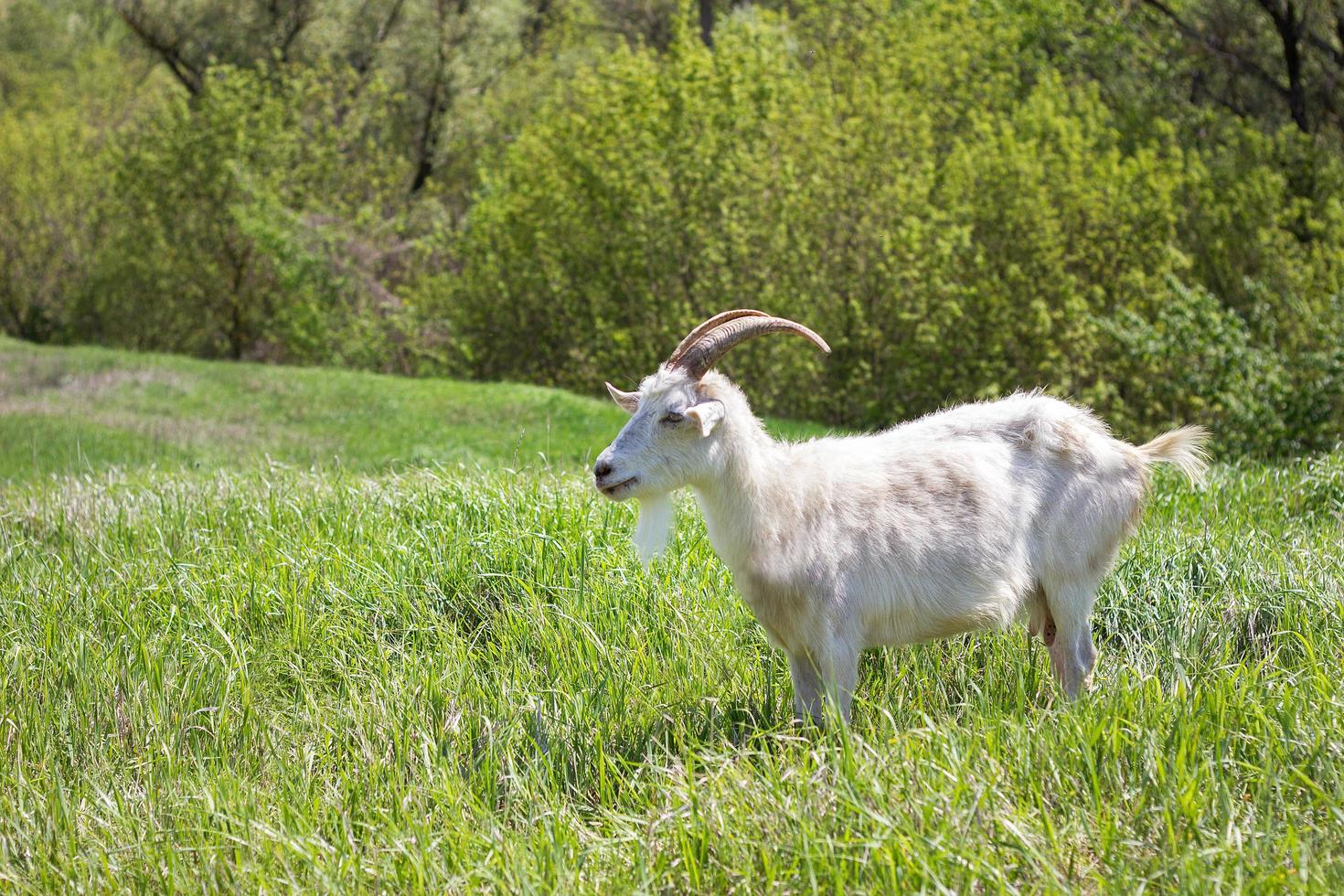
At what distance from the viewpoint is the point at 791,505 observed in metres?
4.33

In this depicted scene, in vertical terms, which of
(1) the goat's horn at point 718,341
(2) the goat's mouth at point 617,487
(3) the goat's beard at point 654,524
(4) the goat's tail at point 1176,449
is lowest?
(3) the goat's beard at point 654,524

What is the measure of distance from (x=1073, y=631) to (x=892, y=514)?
91 cm

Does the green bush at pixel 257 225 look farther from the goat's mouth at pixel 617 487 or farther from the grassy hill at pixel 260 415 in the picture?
the goat's mouth at pixel 617 487

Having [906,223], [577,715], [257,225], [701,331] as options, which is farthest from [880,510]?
[257,225]

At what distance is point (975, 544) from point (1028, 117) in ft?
47.1

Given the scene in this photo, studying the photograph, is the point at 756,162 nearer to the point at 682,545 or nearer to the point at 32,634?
the point at 682,545

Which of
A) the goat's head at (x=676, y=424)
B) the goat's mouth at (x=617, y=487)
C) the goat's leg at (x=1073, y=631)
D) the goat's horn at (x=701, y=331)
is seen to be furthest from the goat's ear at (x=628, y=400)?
the goat's leg at (x=1073, y=631)

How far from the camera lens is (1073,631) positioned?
475 centimetres

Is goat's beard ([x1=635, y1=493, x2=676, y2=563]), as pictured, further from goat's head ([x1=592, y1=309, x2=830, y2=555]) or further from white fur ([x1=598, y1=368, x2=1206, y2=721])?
goat's head ([x1=592, y1=309, x2=830, y2=555])

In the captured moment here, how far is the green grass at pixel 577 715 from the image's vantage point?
3.43 m

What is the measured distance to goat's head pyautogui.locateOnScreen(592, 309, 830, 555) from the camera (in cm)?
409

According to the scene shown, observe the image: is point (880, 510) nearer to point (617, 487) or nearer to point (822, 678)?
point (822, 678)

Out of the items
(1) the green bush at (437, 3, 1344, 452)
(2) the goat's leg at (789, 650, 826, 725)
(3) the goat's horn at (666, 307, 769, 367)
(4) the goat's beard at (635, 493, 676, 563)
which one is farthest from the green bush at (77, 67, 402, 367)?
(2) the goat's leg at (789, 650, 826, 725)

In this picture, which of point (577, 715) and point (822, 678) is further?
point (577, 715)
